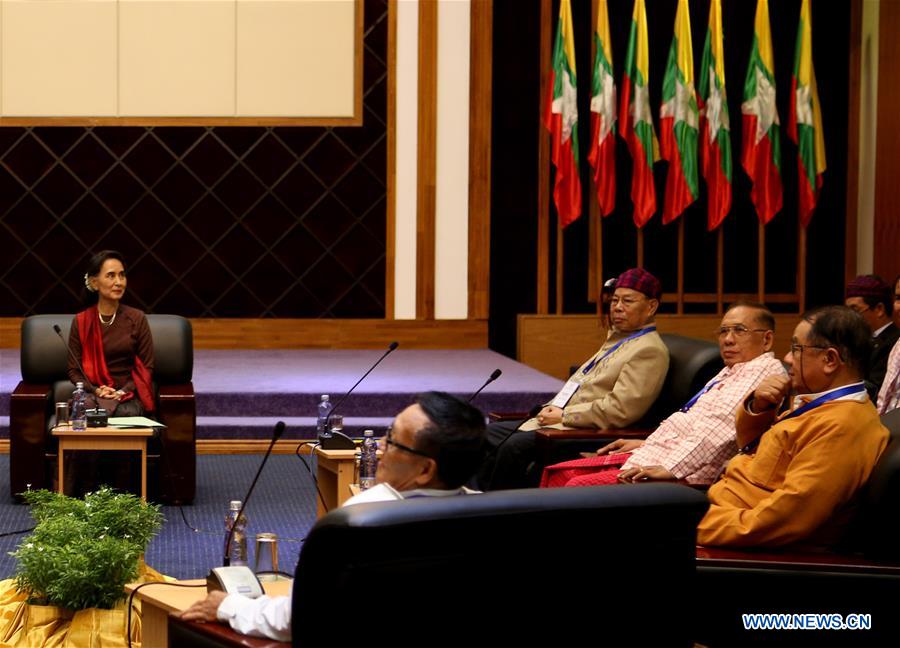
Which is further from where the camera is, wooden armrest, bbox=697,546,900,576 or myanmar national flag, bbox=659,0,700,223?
myanmar national flag, bbox=659,0,700,223

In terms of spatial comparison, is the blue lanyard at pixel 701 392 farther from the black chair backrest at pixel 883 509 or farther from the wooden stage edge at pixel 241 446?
the wooden stage edge at pixel 241 446

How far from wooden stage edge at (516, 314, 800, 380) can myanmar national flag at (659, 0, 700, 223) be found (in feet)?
2.93

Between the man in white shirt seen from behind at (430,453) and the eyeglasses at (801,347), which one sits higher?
the eyeglasses at (801,347)

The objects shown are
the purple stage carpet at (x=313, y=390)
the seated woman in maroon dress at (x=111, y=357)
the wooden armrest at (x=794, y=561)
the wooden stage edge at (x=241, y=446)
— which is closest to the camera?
the wooden armrest at (x=794, y=561)

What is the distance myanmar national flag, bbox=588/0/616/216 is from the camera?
8.65 m

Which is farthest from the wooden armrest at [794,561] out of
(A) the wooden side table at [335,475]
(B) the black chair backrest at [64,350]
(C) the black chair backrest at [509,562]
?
(B) the black chair backrest at [64,350]

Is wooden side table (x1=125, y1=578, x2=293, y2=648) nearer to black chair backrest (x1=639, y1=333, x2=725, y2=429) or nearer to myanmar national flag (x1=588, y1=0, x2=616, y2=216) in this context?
black chair backrest (x1=639, y1=333, x2=725, y2=429)

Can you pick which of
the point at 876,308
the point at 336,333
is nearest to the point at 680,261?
the point at 336,333

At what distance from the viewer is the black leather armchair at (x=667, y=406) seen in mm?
4344

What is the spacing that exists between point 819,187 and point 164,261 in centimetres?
464

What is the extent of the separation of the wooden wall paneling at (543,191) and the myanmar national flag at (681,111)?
2.70ft

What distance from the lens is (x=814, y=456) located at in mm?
2656

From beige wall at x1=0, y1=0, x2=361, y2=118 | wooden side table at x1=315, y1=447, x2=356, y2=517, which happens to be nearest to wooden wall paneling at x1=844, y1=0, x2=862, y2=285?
beige wall at x1=0, y1=0, x2=361, y2=118

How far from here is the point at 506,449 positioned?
15.4 feet
